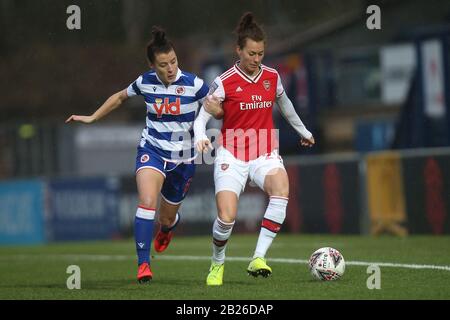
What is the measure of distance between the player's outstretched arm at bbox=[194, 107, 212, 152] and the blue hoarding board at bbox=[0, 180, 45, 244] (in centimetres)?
1488

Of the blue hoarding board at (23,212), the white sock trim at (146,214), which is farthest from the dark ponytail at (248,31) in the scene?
the blue hoarding board at (23,212)

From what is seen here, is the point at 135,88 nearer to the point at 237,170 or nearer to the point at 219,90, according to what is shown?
the point at 219,90

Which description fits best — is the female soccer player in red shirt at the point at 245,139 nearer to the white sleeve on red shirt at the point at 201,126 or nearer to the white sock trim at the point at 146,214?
the white sleeve on red shirt at the point at 201,126

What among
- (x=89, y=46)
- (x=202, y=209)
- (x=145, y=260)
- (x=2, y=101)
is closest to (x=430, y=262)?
(x=145, y=260)

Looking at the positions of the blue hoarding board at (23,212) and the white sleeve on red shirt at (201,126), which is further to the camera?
the blue hoarding board at (23,212)

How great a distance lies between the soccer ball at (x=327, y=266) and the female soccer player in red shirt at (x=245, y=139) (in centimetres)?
46

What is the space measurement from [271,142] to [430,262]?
7.60 feet

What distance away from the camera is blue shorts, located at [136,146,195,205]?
11.1m

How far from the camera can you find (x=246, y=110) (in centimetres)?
1040

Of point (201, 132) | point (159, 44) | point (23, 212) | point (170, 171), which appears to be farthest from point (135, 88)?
point (23, 212)

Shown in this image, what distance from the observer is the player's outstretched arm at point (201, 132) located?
998 centimetres

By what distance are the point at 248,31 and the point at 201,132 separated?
3.29ft

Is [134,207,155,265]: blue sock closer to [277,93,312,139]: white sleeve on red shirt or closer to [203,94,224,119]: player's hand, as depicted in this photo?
[203,94,224,119]: player's hand

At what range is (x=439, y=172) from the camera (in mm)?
17672
